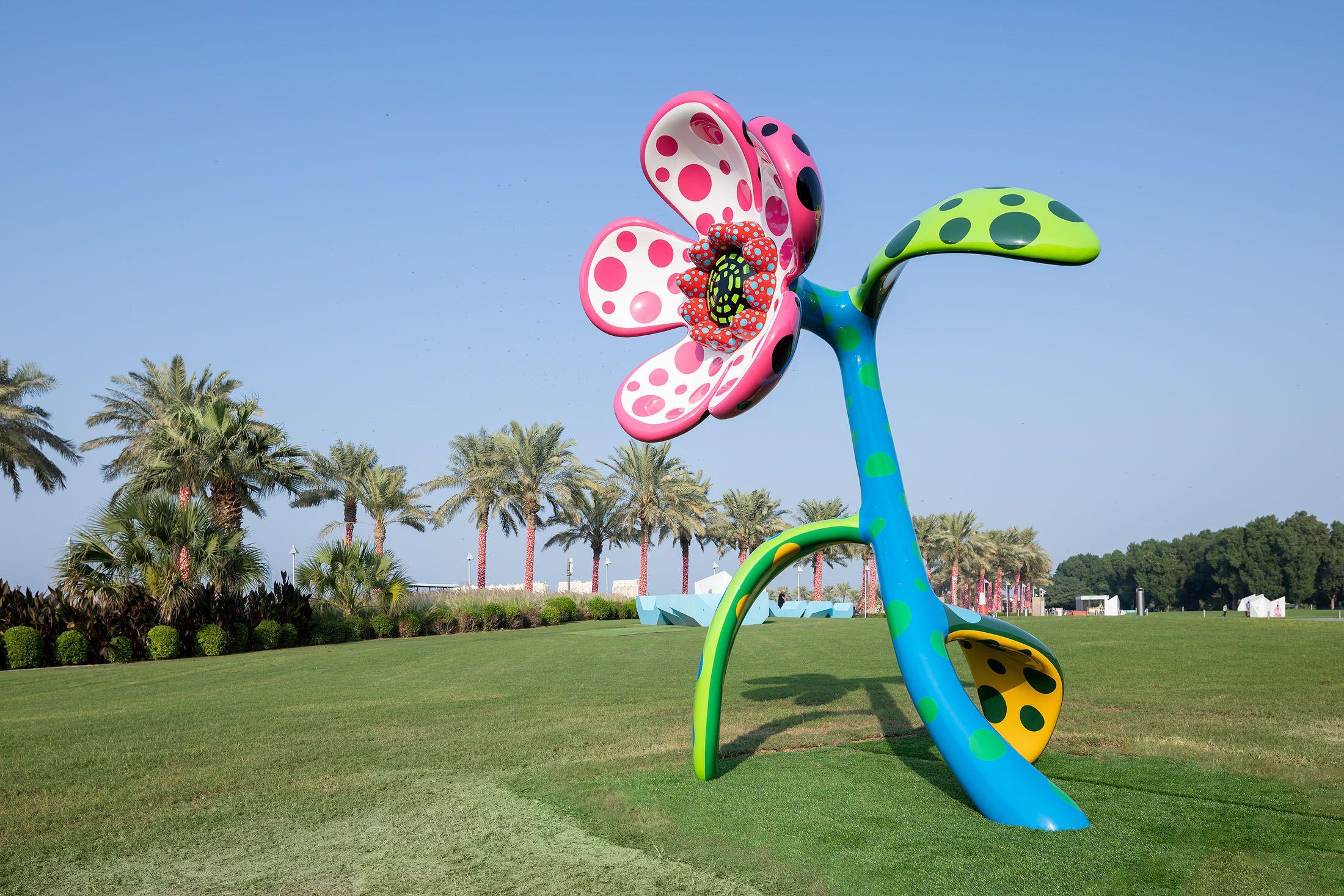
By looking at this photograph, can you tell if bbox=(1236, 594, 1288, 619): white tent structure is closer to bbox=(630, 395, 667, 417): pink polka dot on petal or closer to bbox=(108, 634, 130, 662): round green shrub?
bbox=(108, 634, 130, 662): round green shrub

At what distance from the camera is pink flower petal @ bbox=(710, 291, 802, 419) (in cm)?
545

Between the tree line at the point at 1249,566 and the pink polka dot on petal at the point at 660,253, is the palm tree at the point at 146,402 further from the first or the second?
the tree line at the point at 1249,566

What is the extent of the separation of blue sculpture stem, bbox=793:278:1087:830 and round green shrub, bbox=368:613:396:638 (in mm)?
25458

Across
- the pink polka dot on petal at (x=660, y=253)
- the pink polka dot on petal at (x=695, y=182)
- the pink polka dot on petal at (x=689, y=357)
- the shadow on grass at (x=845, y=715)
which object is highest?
the pink polka dot on petal at (x=695, y=182)

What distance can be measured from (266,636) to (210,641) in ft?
6.50

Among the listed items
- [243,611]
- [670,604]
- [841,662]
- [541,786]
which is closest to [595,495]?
[670,604]

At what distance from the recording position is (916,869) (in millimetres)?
4766

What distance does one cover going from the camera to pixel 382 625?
2897 cm

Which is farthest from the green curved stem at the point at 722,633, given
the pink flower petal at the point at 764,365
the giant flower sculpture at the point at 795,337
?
the pink flower petal at the point at 764,365

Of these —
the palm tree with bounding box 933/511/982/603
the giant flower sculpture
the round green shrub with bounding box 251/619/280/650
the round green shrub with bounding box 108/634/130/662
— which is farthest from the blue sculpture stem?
the palm tree with bounding box 933/511/982/603

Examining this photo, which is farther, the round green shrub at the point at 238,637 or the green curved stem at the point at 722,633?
the round green shrub at the point at 238,637

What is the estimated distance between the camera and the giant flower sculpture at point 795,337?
5.44m

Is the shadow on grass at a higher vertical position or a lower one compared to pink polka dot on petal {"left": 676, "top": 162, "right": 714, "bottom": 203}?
lower

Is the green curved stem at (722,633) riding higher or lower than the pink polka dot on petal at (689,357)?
lower
